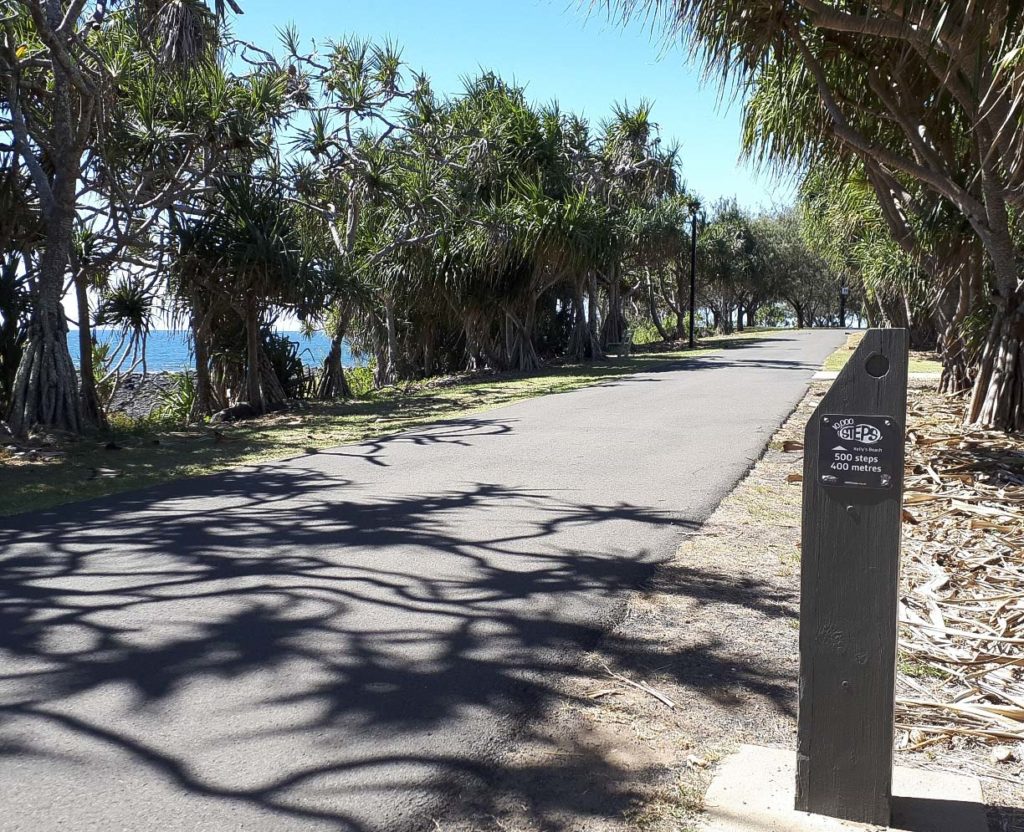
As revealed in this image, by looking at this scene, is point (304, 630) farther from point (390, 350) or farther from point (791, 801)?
point (390, 350)

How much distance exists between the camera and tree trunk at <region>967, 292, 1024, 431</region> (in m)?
10.1

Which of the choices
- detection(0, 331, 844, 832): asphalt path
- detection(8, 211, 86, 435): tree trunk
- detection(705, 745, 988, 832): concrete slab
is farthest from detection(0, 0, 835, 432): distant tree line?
detection(705, 745, 988, 832): concrete slab

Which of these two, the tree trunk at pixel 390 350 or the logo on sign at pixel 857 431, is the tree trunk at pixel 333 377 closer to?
the tree trunk at pixel 390 350

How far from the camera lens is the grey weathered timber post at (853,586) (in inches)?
110

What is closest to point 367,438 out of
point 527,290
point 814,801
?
point 814,801

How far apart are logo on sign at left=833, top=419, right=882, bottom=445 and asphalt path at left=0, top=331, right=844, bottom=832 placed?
5.28 ft

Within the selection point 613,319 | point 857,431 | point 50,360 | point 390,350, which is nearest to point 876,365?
point 857,431

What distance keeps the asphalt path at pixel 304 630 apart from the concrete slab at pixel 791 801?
783 mm

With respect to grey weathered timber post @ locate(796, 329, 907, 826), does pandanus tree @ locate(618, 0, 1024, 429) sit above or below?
above

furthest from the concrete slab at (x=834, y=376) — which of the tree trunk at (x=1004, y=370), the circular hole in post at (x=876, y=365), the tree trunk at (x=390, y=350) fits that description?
the circular hole in post at (x=876, y=365)

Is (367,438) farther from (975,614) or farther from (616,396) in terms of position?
(975,614)

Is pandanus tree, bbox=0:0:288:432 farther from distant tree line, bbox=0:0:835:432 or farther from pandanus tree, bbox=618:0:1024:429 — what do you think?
pandanus tree, bbox=618:0:1024:429

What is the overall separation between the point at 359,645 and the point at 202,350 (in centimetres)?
1351

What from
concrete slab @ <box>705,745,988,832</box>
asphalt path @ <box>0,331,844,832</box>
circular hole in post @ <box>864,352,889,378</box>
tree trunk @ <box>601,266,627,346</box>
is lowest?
concrete slab @ <box>705,745,988,832</box>
